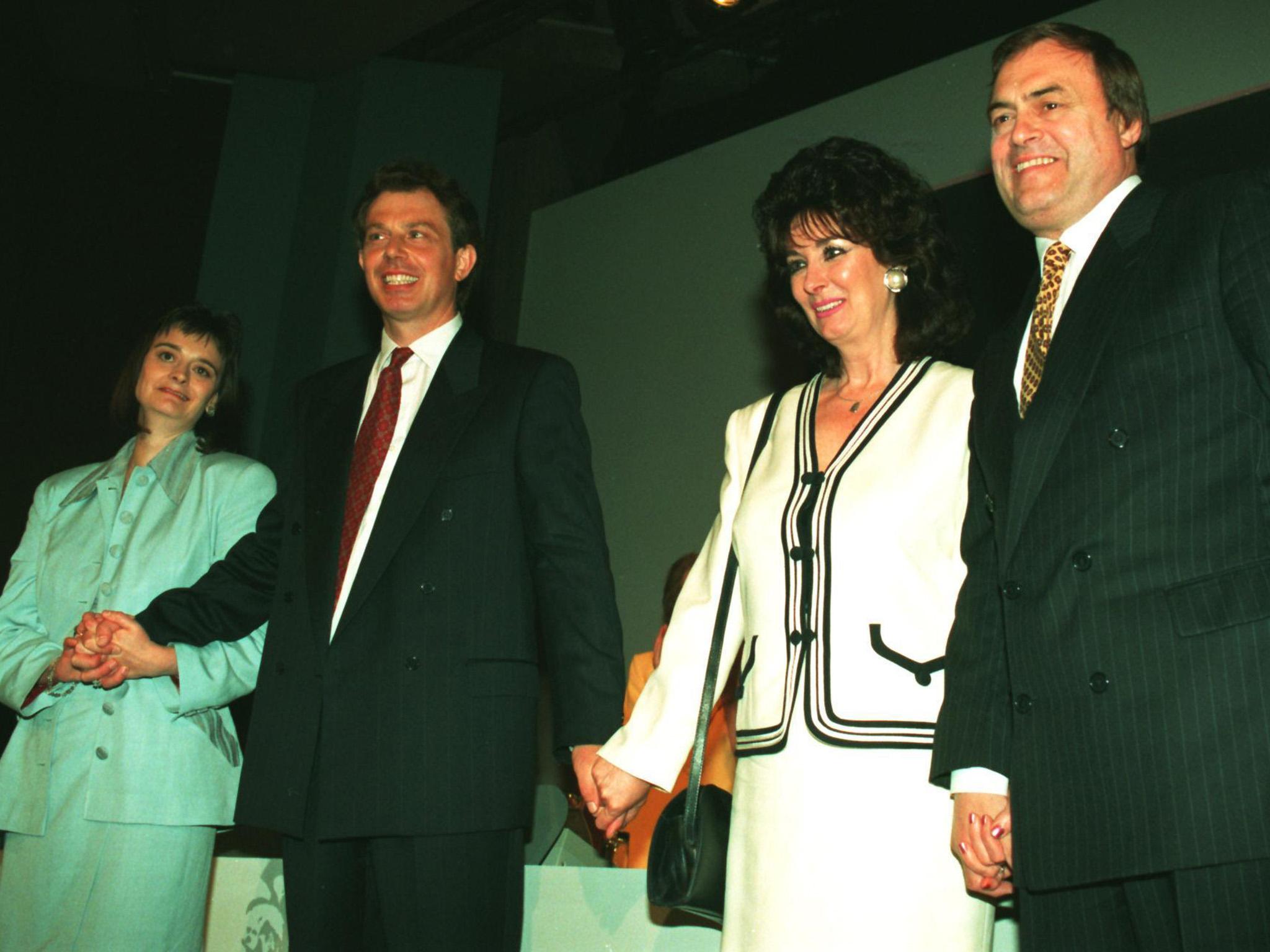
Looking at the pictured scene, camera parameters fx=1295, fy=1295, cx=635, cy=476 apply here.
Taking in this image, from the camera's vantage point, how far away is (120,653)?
2604 millimetres

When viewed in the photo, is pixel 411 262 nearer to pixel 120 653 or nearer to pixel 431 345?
pixel 431 345

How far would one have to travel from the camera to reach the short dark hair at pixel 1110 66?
2051 millimetres

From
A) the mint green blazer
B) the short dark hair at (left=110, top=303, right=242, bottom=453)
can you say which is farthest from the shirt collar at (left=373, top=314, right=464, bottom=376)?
the short dark hair at (left=110, top=303, right=242, bottom=453)

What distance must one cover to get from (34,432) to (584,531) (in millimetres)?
3872

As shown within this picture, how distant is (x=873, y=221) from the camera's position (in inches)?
91.2

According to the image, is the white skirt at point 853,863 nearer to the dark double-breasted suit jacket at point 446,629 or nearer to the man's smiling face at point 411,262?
the dark double-breasted suit jacket at point 446,629

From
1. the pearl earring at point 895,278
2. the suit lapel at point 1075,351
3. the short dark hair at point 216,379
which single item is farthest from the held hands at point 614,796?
the short dark hair at point 216,379

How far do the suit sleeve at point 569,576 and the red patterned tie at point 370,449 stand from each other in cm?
28

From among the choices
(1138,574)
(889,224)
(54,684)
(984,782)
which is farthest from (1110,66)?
(54,684)

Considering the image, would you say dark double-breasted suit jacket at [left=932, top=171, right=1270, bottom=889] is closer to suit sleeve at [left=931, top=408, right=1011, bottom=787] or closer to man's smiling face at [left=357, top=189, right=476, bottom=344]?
suit sleeve at [left=931, top=408, right=1011, bottom=787]

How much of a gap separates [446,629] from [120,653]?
0.78 m

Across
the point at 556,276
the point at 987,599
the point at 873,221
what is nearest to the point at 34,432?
the point at 556,276

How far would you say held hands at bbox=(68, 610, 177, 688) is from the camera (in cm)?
261

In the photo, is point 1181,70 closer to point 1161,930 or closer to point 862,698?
point 862,698
